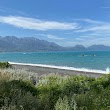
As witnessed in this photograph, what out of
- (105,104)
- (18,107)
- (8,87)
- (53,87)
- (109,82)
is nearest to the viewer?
(18,107)

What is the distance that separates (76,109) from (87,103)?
37.2 inches

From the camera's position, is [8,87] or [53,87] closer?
[8,87]

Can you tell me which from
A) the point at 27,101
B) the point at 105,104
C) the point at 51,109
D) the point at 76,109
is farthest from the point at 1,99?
the point at 105,104

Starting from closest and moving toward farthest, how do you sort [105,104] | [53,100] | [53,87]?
[105,104], [53,100], [53,87]

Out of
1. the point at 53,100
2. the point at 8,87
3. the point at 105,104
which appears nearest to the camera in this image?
the point at 105,104

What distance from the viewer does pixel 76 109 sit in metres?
10.4

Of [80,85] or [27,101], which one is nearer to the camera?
[27,101]

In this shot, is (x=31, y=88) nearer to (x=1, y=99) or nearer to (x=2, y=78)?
(x=2, y=78)

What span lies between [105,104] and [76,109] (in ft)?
3.69

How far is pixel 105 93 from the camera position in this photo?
1284 centimetres

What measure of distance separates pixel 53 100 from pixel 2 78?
4047 mm

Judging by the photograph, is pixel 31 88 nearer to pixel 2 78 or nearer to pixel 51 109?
pixel 2 78

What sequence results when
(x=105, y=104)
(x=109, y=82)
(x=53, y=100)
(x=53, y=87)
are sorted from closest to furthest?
(x=105, y=104), (x=53, y=100), (x=53, y=87), (x=109, y=82)

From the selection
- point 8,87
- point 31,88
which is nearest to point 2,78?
point 31,88
